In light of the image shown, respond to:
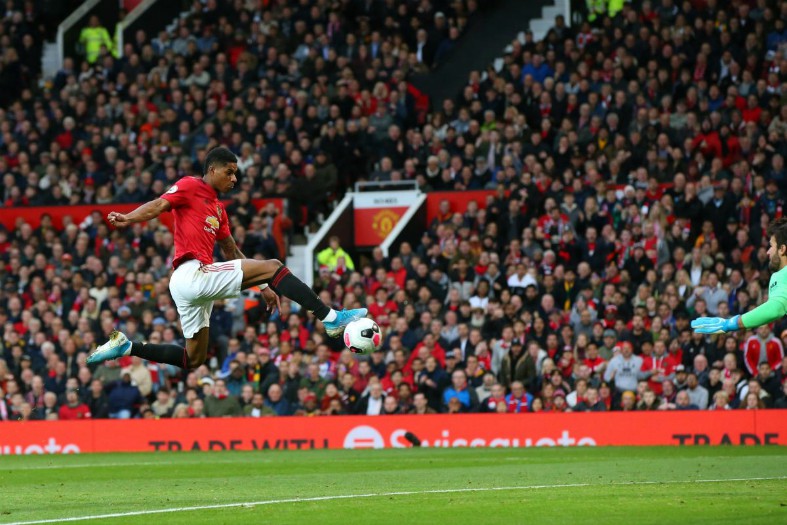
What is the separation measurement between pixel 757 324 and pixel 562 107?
16868 mm

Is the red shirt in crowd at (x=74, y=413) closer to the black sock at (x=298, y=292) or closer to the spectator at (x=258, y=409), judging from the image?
the spectator at (x=258, y=409)

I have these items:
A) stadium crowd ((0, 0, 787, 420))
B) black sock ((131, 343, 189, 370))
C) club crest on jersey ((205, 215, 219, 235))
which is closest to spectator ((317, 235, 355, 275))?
stadium crowd ((0, 0, 787, 420))

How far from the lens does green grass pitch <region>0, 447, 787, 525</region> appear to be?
9930 millimetres

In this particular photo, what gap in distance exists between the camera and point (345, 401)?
23.3 meters

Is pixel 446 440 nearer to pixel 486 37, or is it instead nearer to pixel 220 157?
pixel 220 157

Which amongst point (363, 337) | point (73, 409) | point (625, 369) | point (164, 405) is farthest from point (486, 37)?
point (363, 337)

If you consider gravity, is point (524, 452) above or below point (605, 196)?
below

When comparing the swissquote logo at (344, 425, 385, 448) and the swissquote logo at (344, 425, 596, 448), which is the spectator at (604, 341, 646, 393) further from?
the swissquote logo at (344, 425, 385, 448)

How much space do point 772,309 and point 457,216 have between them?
15515 millimetres

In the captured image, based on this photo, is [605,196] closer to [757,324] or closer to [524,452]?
[524,452]

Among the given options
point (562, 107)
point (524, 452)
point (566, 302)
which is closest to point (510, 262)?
point (566, 302)

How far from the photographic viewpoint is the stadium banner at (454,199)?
26703mm

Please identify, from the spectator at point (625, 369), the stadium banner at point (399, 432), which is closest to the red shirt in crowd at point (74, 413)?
the stadium banner at point (399, 432)

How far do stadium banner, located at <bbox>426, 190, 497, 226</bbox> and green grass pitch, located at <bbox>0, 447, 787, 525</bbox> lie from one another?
27.2 ft
